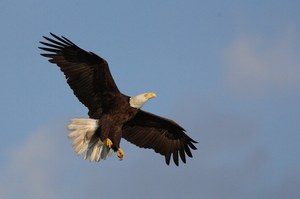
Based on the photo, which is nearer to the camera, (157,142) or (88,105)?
(88,105)

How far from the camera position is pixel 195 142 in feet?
59.8

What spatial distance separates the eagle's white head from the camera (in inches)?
656

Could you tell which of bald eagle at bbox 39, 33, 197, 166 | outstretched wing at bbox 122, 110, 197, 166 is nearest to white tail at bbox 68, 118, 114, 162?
bald eagle at bbox 39, 33, 197, 166

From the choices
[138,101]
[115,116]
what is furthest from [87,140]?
[138,101]

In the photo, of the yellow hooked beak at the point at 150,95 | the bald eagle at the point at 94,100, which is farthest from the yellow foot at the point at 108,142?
the yellow hooked beak at the point at 150,95

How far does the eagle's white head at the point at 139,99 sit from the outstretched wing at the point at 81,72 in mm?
305

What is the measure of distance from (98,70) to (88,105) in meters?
0.64

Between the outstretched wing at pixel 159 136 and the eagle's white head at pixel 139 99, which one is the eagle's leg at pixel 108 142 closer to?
the eagle's white head at pixel 139 99

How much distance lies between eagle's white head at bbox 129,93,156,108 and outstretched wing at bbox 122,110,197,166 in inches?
27.6

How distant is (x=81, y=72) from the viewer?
16641 mm

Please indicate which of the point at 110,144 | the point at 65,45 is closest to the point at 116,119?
the point at 110,144

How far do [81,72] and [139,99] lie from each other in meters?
1.08

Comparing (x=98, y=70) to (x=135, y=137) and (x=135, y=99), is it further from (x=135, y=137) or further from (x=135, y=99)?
(x=135, y=137)

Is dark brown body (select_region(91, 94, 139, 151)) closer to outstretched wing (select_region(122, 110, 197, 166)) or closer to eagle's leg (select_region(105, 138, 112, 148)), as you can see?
eagle's leg (select_region(105, 138, 112, 148))
